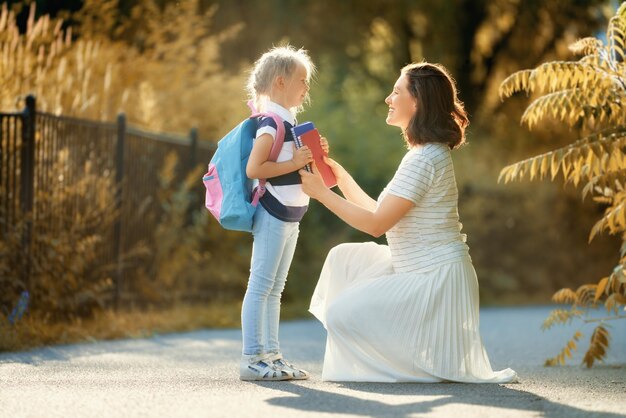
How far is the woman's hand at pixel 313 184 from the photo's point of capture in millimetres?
5574

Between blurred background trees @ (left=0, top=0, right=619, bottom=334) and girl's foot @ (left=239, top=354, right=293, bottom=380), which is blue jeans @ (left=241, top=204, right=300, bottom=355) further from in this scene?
blurred background trees @ (left=0, top=0, right=619, bottom=334)

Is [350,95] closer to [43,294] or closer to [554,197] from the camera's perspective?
[554,197]

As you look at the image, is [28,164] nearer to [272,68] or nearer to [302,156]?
[272,68]

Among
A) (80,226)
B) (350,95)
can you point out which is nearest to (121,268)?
(80,226)

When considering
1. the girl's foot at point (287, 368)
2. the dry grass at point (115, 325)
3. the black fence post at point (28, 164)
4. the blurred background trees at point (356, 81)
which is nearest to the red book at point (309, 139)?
the girl's foot at point (287, 368)

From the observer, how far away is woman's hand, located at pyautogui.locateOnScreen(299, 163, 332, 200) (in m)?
5.57

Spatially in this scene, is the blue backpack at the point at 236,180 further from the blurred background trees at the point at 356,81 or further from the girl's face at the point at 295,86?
the blurred background trees at the point at 356,81

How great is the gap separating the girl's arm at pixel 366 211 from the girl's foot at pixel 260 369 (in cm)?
89

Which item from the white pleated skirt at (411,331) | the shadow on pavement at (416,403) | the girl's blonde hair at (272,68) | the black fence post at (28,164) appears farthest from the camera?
the black fence post at (28,164)

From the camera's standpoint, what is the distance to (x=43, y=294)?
865 cm

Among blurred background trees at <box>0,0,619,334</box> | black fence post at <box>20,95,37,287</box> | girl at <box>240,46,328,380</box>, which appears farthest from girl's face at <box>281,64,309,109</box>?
blurred background trees at <box>0,0,619,334</box>

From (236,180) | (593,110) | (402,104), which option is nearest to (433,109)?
(402,104)

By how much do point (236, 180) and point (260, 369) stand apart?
105cm

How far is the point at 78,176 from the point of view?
9406 millimetres
